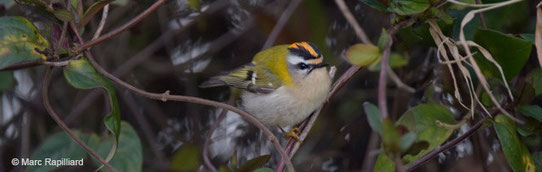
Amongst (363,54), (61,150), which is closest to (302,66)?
(61,150)

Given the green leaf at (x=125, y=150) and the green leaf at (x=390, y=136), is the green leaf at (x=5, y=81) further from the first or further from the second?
the green leaf at (x=390, y=136)

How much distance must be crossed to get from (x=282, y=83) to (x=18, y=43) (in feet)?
4.56

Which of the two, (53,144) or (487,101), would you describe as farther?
(53,144)

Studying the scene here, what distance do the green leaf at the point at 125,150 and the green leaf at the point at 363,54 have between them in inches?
46.1

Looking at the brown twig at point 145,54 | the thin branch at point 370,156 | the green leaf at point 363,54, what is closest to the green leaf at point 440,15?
the green leaf at point 363,54

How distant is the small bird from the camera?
2641 mm

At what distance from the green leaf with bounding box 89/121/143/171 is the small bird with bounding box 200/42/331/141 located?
430 millimetres

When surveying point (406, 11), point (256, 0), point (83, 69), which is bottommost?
point (256, 0)

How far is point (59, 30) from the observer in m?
1.76

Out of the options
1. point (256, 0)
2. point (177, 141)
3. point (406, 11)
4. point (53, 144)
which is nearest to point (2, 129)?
point (53, 144)

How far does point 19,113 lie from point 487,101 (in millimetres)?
2225

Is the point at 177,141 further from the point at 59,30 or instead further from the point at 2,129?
the point at 59,30

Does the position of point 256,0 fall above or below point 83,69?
below

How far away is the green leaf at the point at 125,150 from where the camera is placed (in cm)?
229
